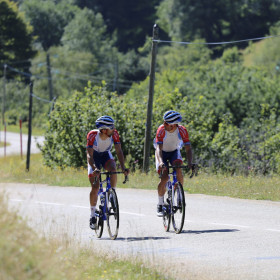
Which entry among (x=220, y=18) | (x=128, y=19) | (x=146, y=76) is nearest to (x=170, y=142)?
(x=146, y=76)

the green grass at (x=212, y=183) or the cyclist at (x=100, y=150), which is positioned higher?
the cyclist at (x=100, y=150)

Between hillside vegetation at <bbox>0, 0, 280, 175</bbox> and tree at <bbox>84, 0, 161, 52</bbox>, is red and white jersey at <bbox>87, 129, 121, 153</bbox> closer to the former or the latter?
hillside vegetation at <bbox>0, 0, 280, 175</bbox>

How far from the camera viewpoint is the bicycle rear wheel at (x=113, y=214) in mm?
10531

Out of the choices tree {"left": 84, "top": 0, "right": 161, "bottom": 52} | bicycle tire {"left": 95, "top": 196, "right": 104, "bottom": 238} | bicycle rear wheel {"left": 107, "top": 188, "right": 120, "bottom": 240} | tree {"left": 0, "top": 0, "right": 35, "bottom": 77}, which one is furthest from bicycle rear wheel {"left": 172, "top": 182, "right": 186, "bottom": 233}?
tree {"left": 84, "top": 0, "right": 161, "bottom": 52}

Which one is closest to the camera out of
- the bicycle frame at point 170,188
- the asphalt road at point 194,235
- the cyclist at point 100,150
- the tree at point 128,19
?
the asphalt road at point 194,235

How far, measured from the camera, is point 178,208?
1088cm

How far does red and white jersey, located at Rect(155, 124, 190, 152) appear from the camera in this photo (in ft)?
36.6

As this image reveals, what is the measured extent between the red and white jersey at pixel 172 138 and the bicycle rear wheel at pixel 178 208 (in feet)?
2.35

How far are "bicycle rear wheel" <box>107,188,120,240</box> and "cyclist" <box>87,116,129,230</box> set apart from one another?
233 mm

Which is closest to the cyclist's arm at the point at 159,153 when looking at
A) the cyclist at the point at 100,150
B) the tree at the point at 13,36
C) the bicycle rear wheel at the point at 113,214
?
the cyclist at the point at 100,150

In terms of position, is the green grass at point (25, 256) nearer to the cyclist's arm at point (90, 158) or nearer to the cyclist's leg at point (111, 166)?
the cyclist's arm at point (90, 158)

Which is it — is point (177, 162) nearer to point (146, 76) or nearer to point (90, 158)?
point (90, 158)

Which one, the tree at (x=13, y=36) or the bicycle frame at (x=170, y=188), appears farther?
the tree at (x=13, y=36)

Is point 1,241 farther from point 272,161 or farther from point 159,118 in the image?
point 159,118
